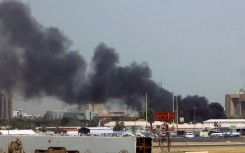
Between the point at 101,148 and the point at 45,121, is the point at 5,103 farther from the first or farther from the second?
the point at 101,148

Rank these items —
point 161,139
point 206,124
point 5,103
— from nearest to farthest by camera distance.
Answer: point 161,139 → point 5,103 → point 206,124

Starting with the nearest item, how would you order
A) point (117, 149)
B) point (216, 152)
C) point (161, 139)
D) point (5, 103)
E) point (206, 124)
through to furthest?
point (117, 149)
point (216, 152)
point (161, 139)
point (5, 103)
point (206, 124)

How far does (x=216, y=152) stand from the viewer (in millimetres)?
51094

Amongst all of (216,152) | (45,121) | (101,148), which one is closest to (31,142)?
(101,148)

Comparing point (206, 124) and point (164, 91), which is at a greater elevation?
point (164, 91)

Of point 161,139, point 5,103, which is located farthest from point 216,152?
point 5,103

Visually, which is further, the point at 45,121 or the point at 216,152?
the point at 45,121

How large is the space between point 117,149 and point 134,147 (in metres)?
0.82

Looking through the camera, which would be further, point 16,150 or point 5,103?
point 5,103

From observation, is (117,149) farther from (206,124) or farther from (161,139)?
(206,124)

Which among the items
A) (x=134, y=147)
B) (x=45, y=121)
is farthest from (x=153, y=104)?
(x=134, y=147)

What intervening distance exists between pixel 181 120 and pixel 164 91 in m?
12.5

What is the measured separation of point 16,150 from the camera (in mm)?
23859

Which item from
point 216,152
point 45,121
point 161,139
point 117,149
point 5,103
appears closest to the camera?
point 117,149
